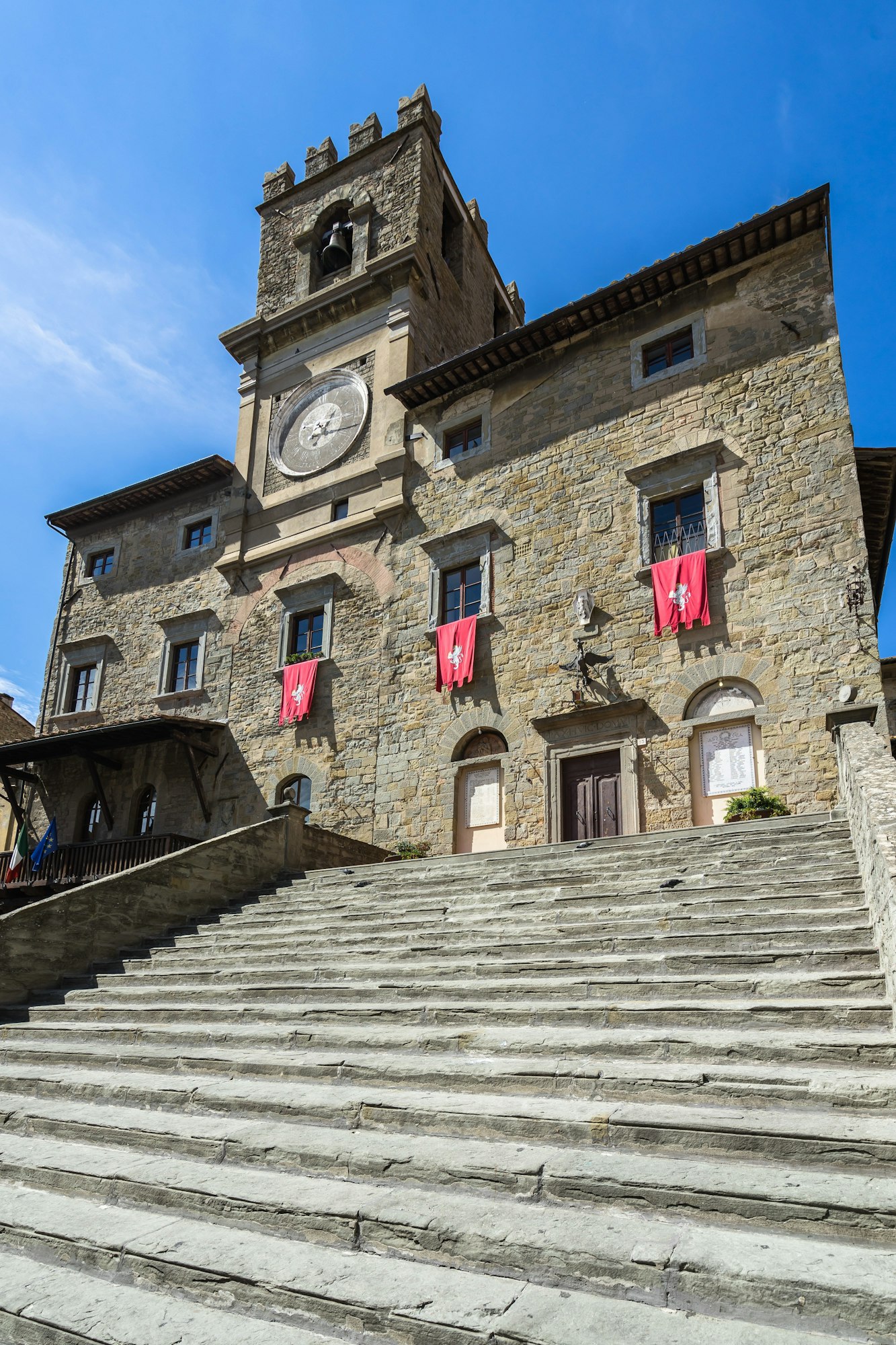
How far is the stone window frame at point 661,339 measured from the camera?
1491 centimetres

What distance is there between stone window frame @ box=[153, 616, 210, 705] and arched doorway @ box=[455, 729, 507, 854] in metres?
7.53

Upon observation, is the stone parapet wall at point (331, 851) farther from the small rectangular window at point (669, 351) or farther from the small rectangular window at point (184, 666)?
the small rectangular window at point (669, 351)

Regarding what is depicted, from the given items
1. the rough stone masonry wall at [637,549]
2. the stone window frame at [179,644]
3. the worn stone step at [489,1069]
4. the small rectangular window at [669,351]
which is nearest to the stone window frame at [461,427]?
the rough stone masonry wall at [637,549]

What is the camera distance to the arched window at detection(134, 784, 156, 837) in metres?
19.2

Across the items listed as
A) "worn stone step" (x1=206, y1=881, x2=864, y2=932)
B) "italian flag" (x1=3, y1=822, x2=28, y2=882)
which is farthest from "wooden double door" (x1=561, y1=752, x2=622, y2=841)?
"italian flag" (x1=3, y1=822, x2=28, y2=882)

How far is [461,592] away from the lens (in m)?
16.6

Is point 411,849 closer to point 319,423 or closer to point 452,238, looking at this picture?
point 319,423

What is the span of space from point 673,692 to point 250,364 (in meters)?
14.2

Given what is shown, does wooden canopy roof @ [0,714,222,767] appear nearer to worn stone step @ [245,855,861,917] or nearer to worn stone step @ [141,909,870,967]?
worn stone step @ [245,855,861,917]

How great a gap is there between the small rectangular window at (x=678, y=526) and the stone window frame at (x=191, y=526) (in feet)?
37.4

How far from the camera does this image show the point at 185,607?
21.3 metres

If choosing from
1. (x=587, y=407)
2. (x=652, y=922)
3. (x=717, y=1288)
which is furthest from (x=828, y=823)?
(x=587, y=407)

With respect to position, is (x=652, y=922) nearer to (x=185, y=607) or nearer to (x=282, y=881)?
(x=282, y=881)

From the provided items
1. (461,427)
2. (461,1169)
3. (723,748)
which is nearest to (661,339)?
(461,427)
